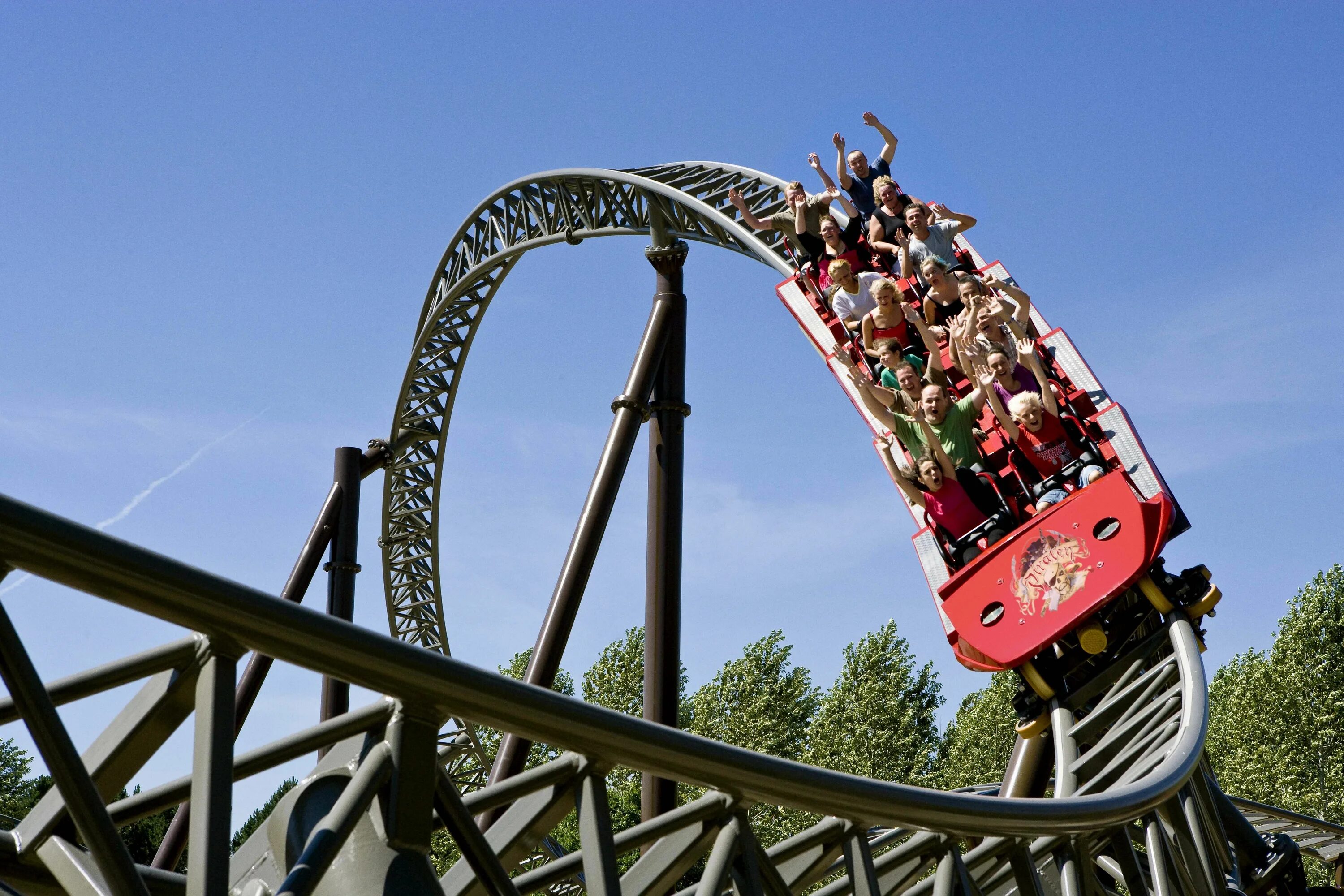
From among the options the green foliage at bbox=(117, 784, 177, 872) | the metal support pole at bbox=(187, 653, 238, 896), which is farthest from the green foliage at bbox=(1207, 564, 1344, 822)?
the green foliage at bbox=(117, 784, 177, 872)

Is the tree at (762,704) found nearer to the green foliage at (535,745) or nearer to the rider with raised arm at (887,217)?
the green foliage at (535,745)

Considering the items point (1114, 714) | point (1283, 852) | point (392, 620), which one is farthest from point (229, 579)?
point (392, 620)

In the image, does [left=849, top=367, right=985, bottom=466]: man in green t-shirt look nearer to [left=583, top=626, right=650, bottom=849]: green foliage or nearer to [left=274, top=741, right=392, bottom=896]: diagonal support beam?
[left=274, top=741, right=392, bottom=896]: diagonal support beam

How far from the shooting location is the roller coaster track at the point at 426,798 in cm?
195

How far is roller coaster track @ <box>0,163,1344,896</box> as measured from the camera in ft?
6.41

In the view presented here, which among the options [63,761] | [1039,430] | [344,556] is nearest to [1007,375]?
[1039,430]

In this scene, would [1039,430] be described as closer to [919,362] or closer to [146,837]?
[919,362]

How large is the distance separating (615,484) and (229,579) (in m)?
5.73

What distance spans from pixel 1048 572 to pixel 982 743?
1569cm

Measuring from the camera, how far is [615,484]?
780 centimetres

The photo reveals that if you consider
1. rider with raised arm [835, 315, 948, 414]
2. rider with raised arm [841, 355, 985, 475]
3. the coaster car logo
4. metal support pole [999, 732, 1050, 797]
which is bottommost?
metal support pole [999, 732, 1050, 797]

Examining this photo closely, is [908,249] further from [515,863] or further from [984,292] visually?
[515,863]

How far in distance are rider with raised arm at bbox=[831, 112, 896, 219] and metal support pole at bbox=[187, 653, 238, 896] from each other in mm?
6319

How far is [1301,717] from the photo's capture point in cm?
1584
